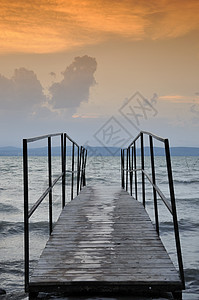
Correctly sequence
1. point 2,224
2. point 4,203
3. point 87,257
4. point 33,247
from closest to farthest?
1. point 87,257
2. point 33,247
3. point 2,224
4. point 4,203

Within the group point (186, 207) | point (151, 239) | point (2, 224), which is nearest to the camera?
point (151, 239)

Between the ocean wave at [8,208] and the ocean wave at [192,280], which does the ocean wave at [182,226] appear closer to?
the ocean wave at [192,280]

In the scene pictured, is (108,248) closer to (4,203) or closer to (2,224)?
(2,224)

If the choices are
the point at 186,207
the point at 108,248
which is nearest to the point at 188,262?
the point at 108,248

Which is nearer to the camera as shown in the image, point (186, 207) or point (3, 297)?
point (3, 297)

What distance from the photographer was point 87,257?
3.36 m

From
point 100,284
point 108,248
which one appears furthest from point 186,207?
point 100,284

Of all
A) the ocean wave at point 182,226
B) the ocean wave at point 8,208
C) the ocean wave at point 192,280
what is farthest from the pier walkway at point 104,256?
the ocean wave at point 8,208

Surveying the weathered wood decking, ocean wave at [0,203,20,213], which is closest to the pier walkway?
the weathered wood decking

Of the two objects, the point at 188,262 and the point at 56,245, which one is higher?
the point at 56,245

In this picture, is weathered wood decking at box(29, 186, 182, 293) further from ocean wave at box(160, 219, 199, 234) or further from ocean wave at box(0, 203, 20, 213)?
ocean wave at box(0, 203, 20, 213)

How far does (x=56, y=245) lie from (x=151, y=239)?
3.49 feet

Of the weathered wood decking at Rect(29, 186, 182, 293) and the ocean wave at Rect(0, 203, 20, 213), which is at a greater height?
the weathered wood decking at Rect(29, 186, 182, 293)

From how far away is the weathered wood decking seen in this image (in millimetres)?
2801
